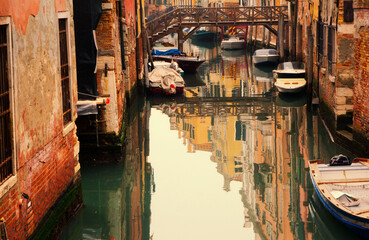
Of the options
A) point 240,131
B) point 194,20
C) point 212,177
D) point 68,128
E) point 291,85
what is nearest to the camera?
point 68,128

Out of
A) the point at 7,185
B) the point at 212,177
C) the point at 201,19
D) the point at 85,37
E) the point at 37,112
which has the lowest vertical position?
the point at 212,177

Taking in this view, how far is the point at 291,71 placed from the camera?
2020 centimetres

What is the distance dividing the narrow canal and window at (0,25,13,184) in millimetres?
2293

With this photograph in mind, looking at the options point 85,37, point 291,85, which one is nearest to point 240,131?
point 291,85

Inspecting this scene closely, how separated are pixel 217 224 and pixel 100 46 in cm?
431

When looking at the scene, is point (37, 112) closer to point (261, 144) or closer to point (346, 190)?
point (346, 190)

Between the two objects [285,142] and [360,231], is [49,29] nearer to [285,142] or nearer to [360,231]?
[360,231]

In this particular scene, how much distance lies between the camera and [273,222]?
8391mm

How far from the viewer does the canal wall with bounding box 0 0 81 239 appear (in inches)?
219

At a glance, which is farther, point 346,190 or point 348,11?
point 348,11

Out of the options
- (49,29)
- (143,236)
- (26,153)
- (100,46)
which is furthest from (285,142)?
(26,153)

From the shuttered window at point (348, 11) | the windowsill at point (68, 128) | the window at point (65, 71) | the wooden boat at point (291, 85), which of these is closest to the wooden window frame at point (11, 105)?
the windowsill at point (68, 128)

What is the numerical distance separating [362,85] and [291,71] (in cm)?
957

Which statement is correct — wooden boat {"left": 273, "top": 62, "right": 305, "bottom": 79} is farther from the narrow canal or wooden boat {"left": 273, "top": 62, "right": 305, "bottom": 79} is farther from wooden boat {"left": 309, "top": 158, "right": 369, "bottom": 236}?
wooden boat {"left": 309, "top": 158, "right": 369, "bottom": 236}
